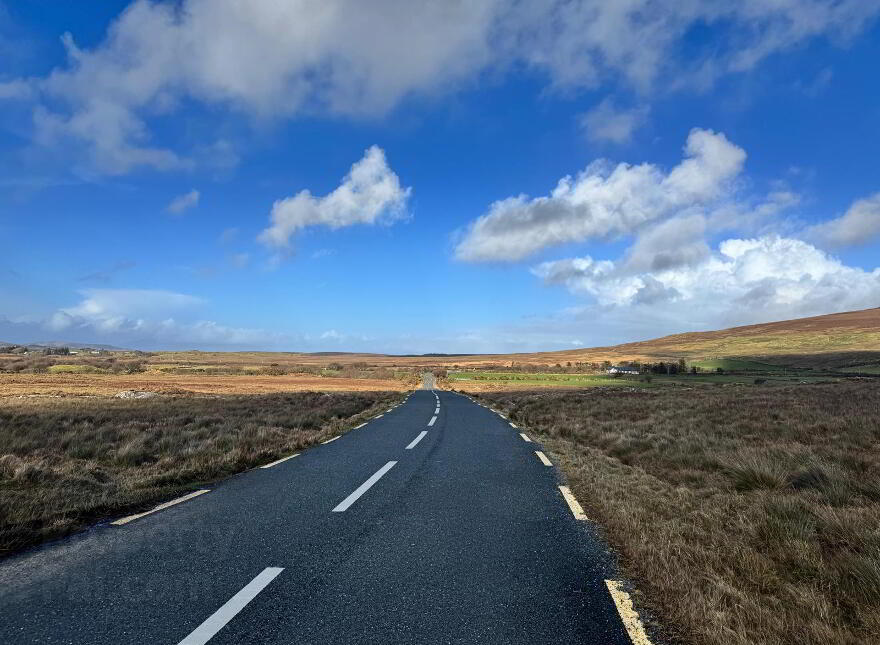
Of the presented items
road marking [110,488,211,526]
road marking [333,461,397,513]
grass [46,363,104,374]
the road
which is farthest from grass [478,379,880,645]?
grass [46,363,104,374]

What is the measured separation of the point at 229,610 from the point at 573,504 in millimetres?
4979

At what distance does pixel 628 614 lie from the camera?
3721 millimetres

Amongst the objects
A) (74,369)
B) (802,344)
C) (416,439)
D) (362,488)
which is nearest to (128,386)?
(416,439)

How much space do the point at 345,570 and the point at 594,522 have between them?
344cm

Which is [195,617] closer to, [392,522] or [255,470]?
[392,522]

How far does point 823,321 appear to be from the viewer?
594 feet

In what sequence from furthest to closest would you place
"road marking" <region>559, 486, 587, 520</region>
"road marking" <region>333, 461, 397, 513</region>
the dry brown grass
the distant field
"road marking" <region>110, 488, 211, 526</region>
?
the distant field < the dry brown grass < "road marking" <region>333, 461, 397, 513</region> < "road marking" <region>559, 486, 587, 520</region> < "road marking" <region>110, 488, 211, 526</region>

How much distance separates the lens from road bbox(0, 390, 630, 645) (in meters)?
3.49

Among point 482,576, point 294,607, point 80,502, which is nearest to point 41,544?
point 80,502

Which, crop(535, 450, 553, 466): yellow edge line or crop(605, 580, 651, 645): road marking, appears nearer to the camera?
crop(605, 580, 651, 645): road marking

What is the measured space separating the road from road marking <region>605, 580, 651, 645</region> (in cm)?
6

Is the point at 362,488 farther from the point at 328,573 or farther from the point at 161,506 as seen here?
the point at 328,573

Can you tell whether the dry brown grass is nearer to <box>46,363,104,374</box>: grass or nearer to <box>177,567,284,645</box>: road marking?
<box>46,363,104,374</box>: grass

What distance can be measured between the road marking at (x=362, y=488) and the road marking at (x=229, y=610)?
2161 millimetres
